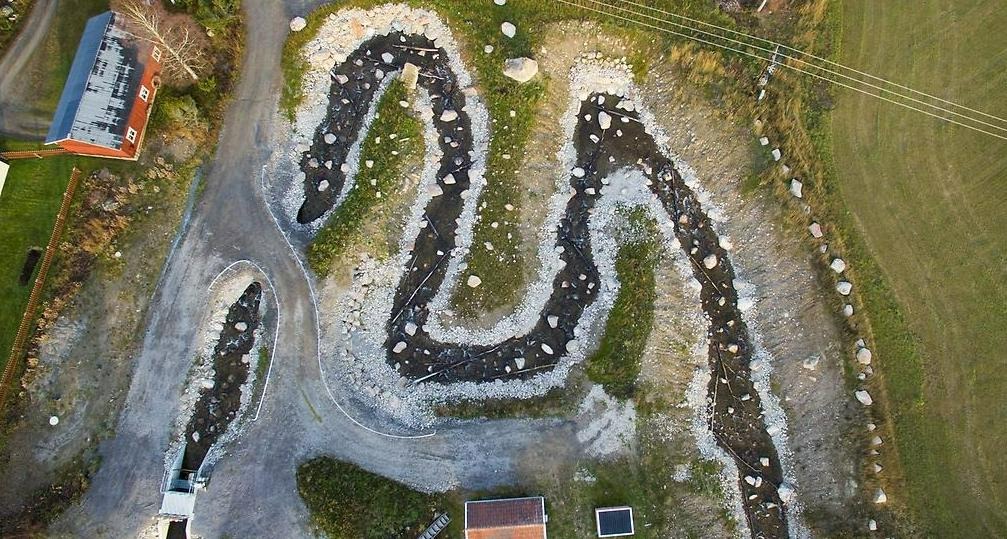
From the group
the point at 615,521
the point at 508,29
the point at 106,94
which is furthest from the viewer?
the point at 508,29

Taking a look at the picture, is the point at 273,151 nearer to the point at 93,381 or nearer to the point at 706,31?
the point at 93,381

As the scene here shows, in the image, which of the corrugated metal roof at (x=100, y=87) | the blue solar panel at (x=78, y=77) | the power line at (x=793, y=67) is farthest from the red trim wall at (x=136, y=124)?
the power line at (x=793, y=67)

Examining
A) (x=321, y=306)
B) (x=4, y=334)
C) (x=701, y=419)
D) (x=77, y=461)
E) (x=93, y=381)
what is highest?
(x=321, y=306)

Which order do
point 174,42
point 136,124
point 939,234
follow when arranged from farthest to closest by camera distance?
point 174,42 → point 939,234 → point 136,124

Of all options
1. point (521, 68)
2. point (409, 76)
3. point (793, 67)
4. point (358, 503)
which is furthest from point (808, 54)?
point (358, 503)

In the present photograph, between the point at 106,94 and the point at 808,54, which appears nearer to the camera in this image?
the point at 106,94

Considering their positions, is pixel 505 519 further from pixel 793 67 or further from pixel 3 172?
pixel 3 172

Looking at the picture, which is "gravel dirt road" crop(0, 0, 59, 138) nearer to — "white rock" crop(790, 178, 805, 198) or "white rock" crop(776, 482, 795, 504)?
"white rock" crop(790, 178, 805, 198)

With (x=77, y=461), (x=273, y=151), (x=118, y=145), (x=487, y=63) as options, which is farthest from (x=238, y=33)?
(x=77, y=461)
